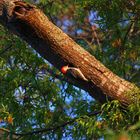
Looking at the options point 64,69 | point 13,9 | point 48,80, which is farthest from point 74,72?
point 48,80

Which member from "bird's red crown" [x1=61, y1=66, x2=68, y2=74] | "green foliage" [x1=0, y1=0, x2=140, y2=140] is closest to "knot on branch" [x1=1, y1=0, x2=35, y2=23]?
"bird's red crown" [x1=61, y1=66, x2=68, y2=74]

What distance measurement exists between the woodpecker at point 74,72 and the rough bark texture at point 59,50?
0.9 inches

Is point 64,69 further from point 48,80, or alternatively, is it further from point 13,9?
point 48,80

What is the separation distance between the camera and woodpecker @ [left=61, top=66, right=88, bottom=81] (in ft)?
8.61

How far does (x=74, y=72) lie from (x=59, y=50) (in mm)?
167

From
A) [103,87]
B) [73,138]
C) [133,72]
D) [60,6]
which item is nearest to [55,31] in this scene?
[103,87]

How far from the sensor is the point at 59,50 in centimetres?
264

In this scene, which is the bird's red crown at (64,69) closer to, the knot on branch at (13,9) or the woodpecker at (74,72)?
the woodpecker at (74,72)

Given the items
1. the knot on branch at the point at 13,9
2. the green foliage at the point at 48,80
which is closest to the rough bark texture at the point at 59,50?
the knot on branch at the point at 13,9

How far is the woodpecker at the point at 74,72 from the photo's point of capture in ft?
8.61

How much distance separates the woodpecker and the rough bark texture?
23mm

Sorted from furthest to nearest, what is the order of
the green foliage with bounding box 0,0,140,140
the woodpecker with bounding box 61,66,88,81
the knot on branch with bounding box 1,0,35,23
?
the green foliage with bounding box 0,0,140,140 < the woodpecker with bounding box 61,66,88,81 < the knot on branch with bounding box 1,0,35,23

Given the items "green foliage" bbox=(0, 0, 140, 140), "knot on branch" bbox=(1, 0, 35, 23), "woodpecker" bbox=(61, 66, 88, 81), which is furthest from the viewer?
"green foliage" bbox=(0, 0, 140, 140)

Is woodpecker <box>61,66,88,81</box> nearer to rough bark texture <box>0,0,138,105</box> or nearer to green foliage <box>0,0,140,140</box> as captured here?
rough bark texture <box>0,0,138,105</box>
